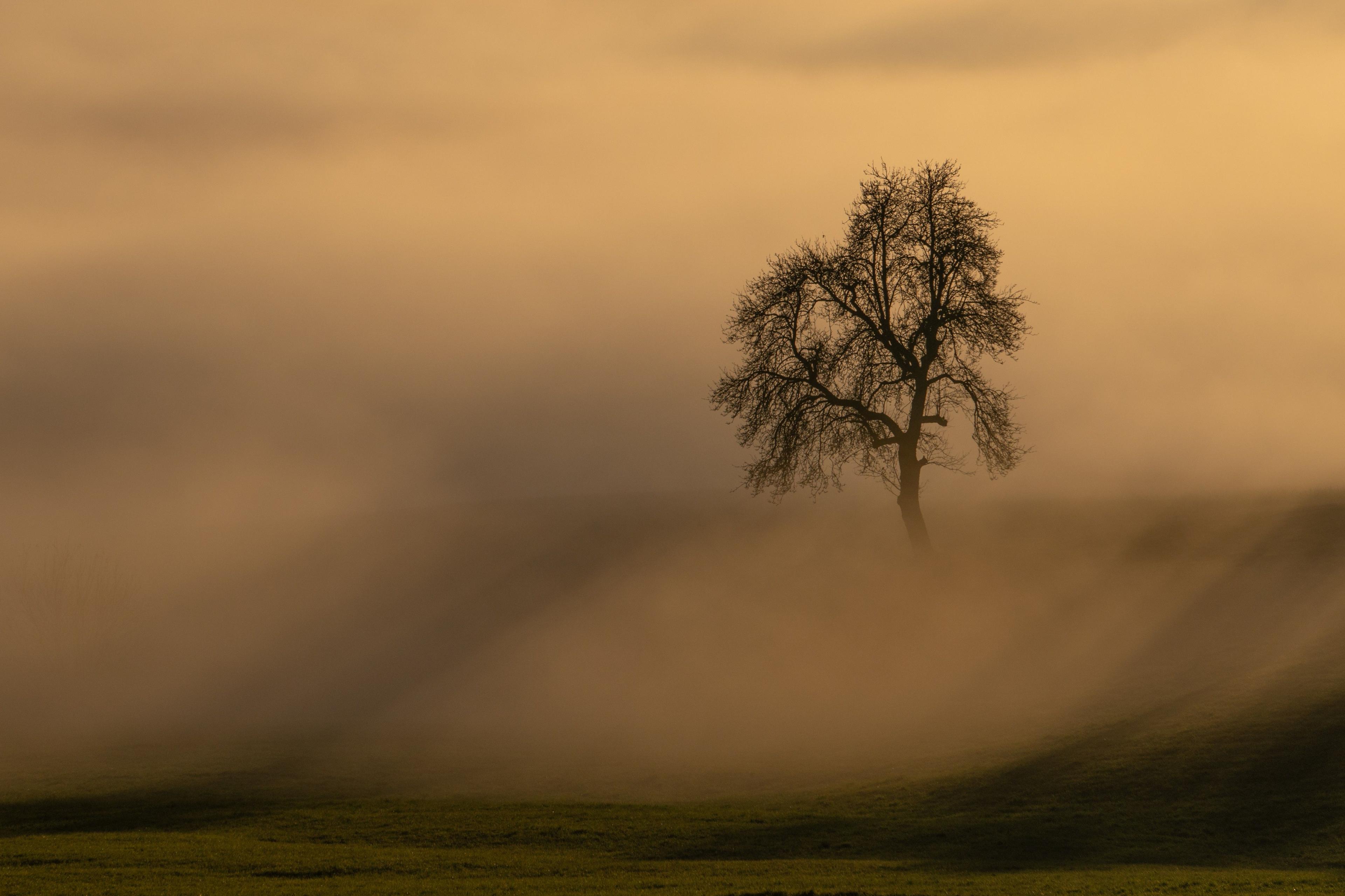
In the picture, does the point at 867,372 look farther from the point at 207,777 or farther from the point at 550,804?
the point at 207,777

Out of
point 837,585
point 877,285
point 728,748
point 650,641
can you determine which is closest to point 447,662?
point 650,641

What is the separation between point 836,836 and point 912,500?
21714 mm

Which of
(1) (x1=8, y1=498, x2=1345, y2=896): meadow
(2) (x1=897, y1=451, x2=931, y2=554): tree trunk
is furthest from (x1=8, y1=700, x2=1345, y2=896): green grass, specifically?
(2) (x1=897, y1=451, x2=931, y2=554): tree trunk

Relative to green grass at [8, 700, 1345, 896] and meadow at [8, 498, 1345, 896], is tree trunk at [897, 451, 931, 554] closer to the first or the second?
meadow at [8, 498, 1345, 896]

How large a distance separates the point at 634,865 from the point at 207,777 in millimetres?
18261

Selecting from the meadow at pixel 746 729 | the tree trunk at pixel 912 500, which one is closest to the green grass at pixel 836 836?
the meadow at pixel 746 729

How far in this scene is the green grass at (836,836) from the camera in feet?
64.6

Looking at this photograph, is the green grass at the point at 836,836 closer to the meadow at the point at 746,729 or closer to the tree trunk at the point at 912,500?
the meadow at the point at 746,729

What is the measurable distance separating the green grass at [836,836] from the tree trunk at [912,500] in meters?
15.0

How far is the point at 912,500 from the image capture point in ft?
142

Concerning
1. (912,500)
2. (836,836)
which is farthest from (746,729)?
(836,836)

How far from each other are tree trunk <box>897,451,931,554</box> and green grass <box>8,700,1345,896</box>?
15.0 metres

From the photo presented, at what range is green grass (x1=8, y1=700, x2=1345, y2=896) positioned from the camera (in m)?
19.7

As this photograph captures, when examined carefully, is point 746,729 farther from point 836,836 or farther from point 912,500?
point 836,836
